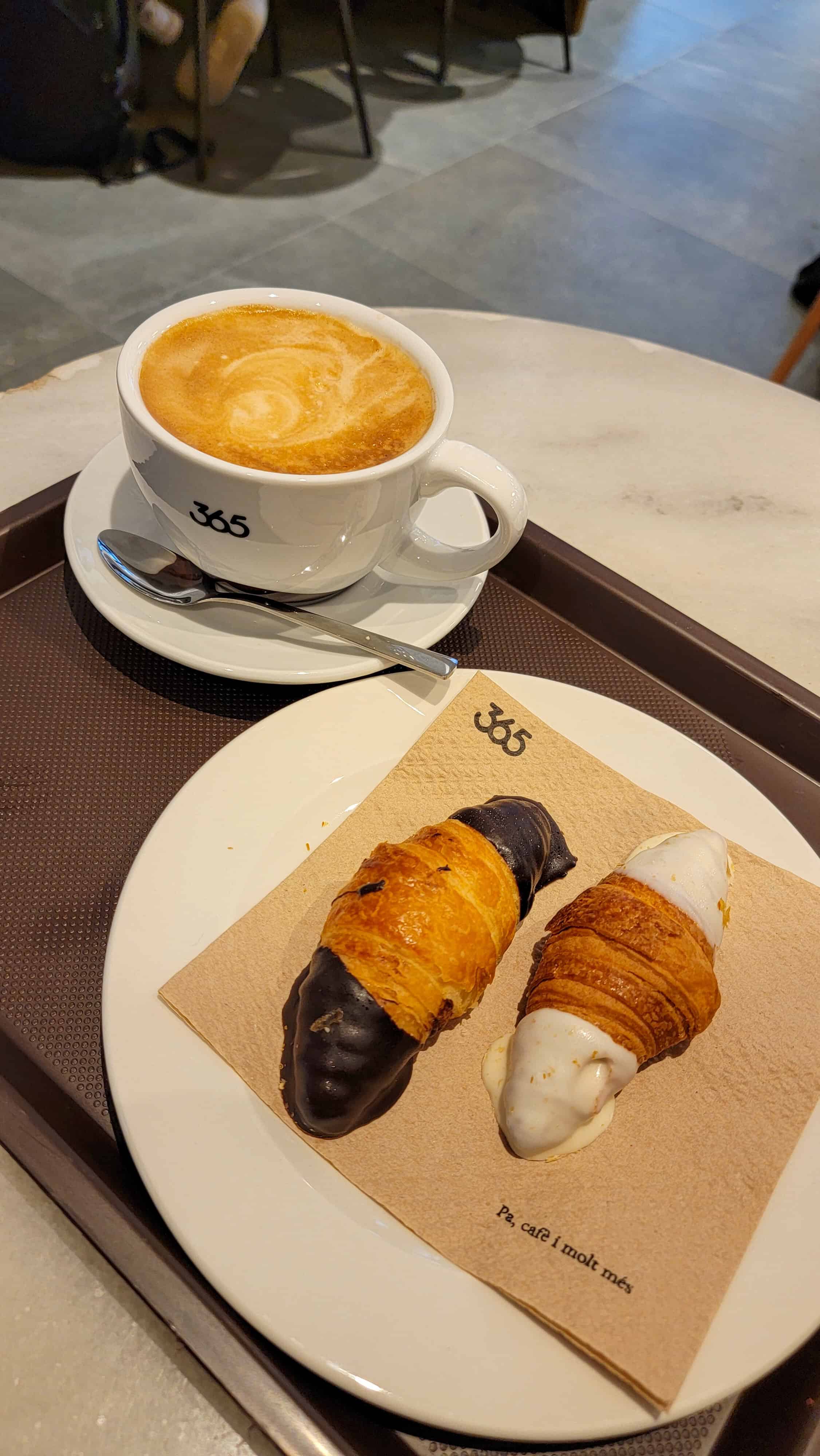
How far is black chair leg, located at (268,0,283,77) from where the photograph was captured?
140 inches

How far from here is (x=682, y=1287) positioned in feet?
1.84

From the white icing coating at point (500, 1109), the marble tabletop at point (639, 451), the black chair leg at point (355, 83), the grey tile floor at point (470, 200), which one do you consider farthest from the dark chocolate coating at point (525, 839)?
the black chair leg at point (355, 83)

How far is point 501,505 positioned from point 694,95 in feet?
14.1

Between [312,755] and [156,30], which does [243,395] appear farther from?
[156,30]

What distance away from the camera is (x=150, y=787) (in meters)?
0.81

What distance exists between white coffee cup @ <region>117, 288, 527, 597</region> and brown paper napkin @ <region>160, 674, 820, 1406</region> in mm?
191

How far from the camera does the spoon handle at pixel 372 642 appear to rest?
0.83 m

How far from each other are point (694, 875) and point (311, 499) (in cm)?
42

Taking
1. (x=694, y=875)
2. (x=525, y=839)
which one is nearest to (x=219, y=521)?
(x=525, y=839)

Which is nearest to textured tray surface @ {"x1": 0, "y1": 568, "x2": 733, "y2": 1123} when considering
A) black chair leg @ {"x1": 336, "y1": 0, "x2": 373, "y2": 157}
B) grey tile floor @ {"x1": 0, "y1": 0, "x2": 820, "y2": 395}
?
grey tile floor @ {"x1": 0, "y1": 0, "x2": 820, "y2": 395}

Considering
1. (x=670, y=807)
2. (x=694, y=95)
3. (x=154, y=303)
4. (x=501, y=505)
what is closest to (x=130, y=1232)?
(x=670, y=807)

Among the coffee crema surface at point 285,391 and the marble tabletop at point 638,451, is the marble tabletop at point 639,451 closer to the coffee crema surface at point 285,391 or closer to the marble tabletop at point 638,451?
the marble tabletop at point 638,451

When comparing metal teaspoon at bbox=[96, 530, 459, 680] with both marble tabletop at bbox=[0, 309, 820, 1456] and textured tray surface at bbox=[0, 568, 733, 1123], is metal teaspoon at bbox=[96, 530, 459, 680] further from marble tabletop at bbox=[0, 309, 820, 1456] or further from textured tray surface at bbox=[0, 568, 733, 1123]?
marble tabletop at bbox=[0, 309, 820, 1456]

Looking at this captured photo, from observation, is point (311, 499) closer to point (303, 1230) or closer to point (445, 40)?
point (303, 1230)
